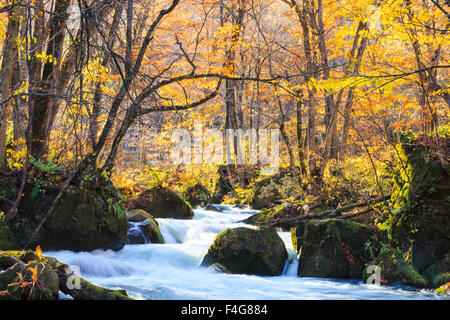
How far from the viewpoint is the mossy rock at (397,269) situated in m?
5.82

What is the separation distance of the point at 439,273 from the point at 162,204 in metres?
8.33

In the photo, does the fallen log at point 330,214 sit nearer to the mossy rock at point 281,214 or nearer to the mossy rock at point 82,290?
the mossy rock at point 281,214

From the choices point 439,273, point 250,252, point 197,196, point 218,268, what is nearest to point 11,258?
point 218,268

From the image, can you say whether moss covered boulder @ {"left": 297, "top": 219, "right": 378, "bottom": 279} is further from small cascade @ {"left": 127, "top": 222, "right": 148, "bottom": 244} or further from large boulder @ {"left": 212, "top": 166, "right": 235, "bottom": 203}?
large boulder @ {"left": 212, "top": 166, "right": 235, "bottom": 203}

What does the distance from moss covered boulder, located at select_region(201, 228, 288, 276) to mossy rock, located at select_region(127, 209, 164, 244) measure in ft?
6.97

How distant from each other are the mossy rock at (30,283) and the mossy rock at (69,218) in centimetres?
310

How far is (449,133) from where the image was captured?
20.8 ft

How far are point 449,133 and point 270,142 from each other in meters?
14.1

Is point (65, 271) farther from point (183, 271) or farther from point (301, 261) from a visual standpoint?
point (301, 261)

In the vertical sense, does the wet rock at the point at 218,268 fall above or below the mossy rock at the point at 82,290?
below

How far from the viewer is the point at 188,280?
6766 mm

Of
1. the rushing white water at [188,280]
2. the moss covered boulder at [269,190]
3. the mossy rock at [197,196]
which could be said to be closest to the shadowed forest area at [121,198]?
the rushing white water at [188,280]

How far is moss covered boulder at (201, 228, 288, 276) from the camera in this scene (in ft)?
22.7

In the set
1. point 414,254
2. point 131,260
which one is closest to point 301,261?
point 414,254
